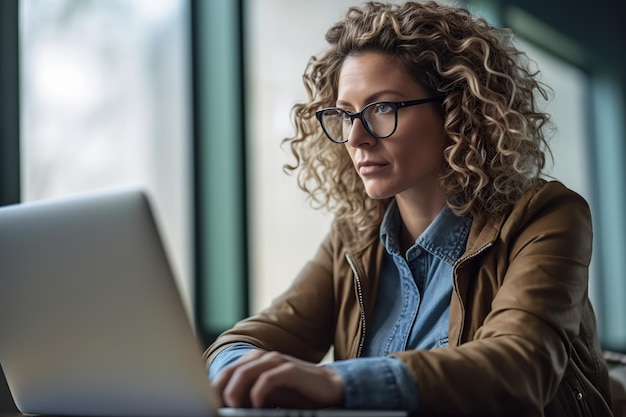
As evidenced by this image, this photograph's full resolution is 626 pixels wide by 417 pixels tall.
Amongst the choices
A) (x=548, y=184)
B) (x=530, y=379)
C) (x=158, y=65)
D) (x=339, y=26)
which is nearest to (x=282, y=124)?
(x=158, y=65)

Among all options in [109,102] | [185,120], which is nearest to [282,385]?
[109,102]

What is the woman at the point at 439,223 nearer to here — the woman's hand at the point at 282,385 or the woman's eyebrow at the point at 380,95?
the woman's eyebrow at the point at 380,95

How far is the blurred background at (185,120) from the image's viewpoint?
218cm

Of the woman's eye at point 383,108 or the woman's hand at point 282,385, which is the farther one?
the woman's eye at point 383,108

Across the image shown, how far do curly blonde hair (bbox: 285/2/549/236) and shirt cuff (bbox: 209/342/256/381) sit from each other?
50 cm

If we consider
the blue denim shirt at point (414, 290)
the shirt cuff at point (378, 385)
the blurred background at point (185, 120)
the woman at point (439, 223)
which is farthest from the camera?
the blurred background at point (185, 120)

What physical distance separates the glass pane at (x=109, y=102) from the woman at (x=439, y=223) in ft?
2.66

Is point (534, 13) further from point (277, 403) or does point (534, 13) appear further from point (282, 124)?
point (277, 403)

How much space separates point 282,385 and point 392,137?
672mm

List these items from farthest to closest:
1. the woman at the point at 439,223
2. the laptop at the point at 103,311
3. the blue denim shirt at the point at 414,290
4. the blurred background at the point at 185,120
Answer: the blurred background at the point at 185,120 < the blue denim shirt at the point at 414,290 < the woman at the point at 439,223 < the laptop at the point at 103,311

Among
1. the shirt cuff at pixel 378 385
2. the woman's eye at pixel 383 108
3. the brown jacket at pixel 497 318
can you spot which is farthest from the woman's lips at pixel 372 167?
the shirt cuff at pixel 378 385

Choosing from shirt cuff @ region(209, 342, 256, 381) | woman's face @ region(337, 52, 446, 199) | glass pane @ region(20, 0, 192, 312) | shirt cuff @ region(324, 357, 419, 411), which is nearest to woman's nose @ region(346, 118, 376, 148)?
woman's face @ region(337, 52, 446, 199)

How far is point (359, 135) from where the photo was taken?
1.56 m

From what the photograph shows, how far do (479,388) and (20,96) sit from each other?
1419 mm
